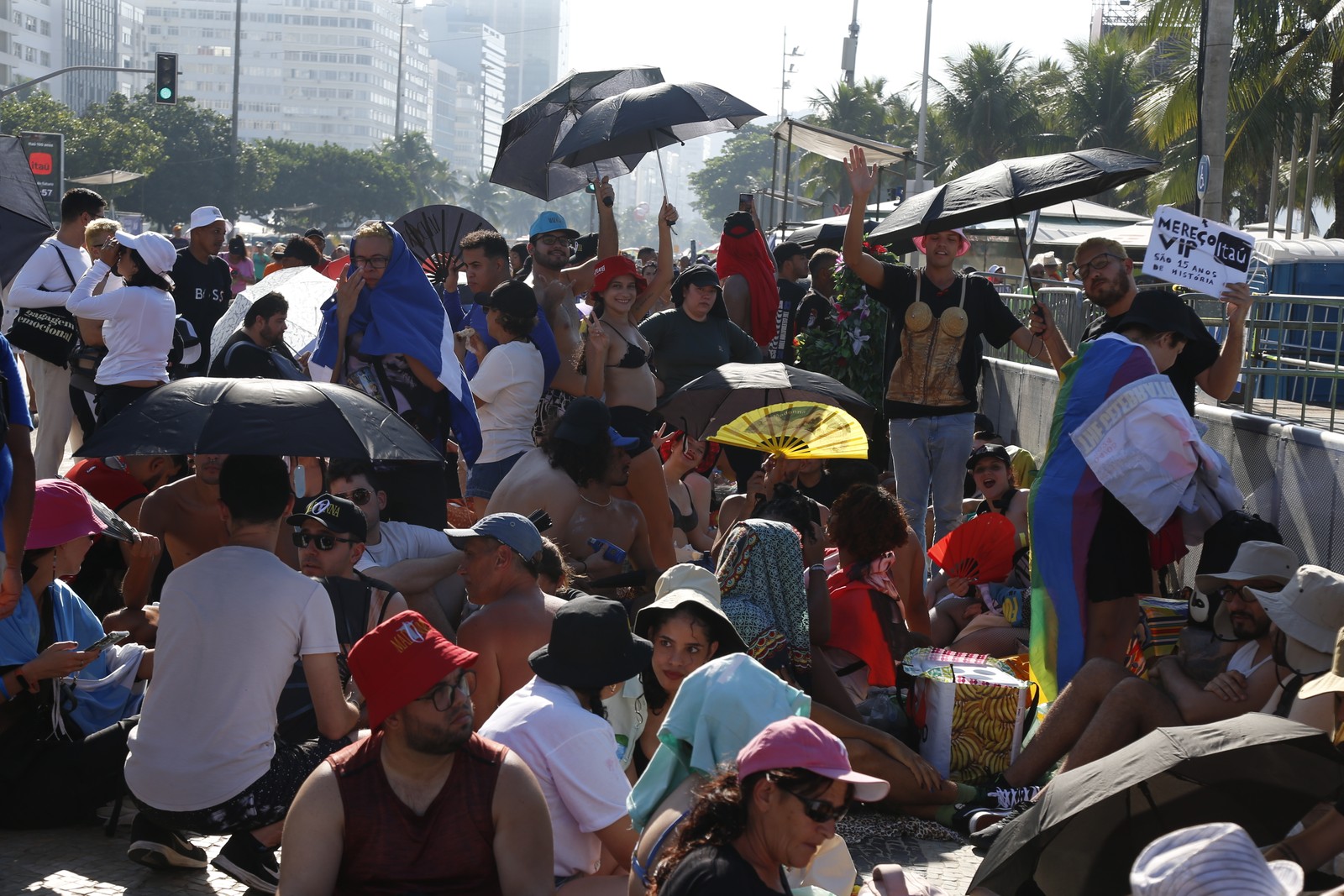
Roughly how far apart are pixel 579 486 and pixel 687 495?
198cm

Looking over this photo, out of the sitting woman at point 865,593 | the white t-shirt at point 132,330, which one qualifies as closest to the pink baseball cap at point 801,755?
the sitting woman at point 865,593

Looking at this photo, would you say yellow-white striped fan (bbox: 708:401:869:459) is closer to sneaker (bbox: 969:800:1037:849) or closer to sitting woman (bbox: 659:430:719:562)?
sitting woman (bbox: 659:430:719:562)

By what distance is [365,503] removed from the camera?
225 inches

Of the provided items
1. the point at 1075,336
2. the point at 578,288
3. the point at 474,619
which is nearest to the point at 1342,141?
the point at 1075,336

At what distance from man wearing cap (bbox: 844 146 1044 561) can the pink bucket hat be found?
13.4ft

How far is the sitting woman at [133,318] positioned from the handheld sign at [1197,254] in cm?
553

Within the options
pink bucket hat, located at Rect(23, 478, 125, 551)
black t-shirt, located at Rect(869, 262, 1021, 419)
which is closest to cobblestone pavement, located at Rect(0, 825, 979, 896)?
pink bucket hat, located at Rect(23, 478, 125, 551)

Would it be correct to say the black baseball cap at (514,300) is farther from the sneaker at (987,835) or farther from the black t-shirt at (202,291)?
the black t-shirt at (202,291)

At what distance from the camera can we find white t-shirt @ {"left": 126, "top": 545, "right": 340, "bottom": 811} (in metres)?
4.09

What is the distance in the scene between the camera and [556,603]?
480 cm

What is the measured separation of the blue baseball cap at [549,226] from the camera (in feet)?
27.5

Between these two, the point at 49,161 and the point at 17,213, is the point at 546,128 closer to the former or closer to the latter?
the point at 17,213

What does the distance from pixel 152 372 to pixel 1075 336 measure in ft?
20.5

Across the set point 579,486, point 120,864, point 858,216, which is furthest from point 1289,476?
point 120,864
